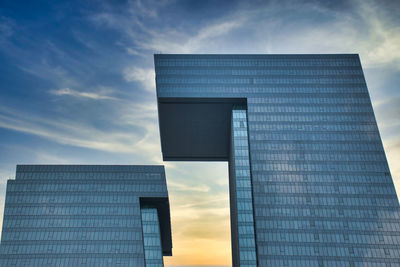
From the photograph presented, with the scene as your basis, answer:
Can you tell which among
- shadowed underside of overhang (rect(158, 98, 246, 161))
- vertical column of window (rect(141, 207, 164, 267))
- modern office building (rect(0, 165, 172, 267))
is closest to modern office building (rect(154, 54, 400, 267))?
shadowed underside of overhang (rect(158, 98, 246, 161))

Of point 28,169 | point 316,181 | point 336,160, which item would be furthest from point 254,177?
point 28,169

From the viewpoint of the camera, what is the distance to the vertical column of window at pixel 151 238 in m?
101

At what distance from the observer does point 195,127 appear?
443ft

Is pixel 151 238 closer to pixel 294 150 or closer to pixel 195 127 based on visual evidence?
pixel 195 127

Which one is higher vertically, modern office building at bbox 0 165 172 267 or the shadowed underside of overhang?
the shadowed underside of overhang

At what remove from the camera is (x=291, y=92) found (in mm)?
117750

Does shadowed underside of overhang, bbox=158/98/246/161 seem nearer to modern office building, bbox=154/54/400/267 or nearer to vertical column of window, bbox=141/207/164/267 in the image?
modern office building, bbox=154/54/400/267

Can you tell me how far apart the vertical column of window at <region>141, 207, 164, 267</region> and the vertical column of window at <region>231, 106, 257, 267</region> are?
23.7 m

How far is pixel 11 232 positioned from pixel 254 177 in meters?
72.9

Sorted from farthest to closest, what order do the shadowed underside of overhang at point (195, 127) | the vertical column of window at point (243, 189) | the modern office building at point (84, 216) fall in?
the shadowed underside of overhang at point (195, 127) < the modern office building at point (84, 216) < the vertical column of window at point (243, 189)

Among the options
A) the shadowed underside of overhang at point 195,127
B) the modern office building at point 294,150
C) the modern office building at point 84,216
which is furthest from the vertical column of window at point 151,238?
the shadowed underside of overhang at point 195,127

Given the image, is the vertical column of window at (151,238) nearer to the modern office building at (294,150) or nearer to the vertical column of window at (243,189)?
the modern office building at (294,150)

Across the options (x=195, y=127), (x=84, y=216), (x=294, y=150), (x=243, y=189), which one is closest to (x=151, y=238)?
(x=84, y=216)

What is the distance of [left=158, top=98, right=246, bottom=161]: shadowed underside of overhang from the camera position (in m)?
121
